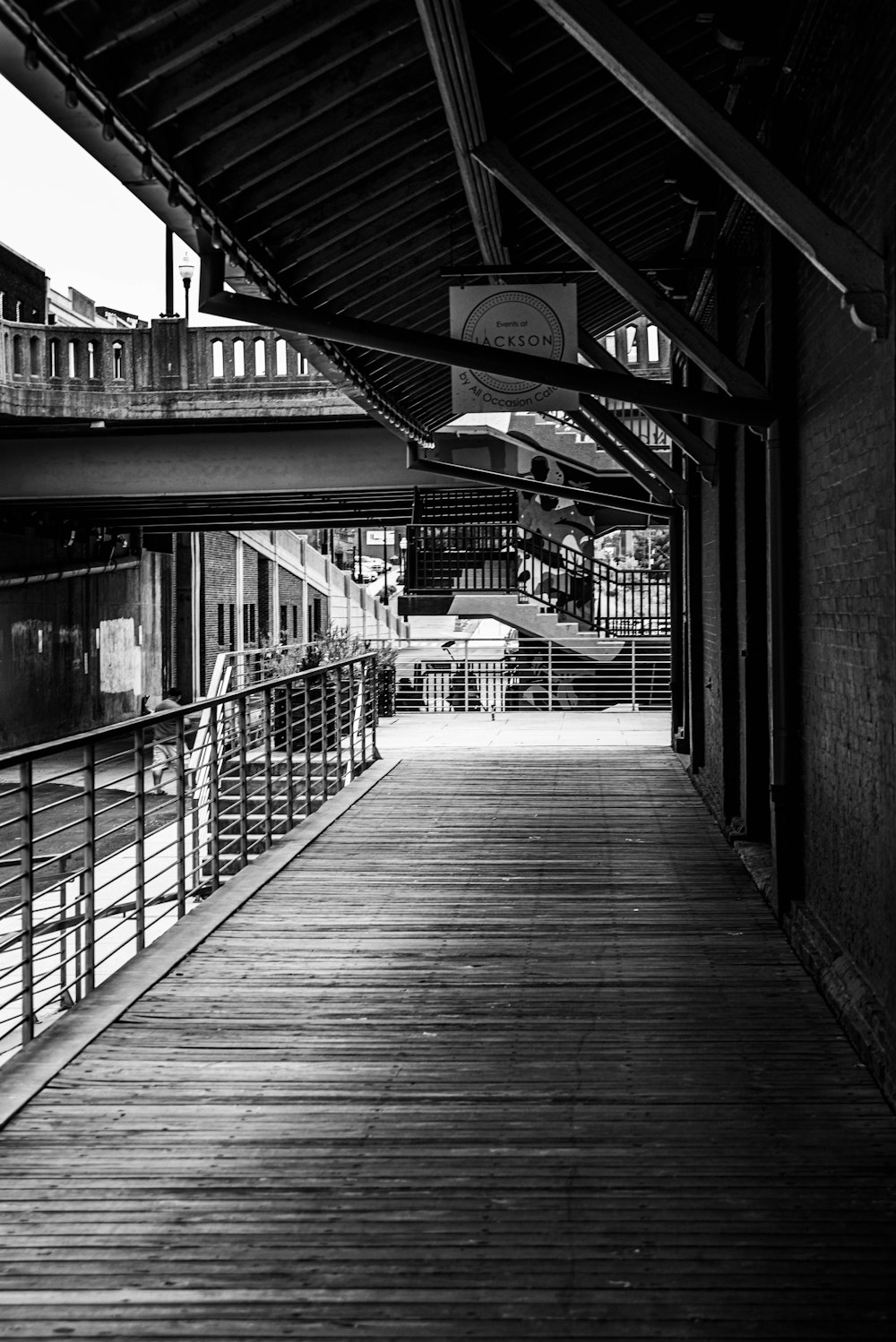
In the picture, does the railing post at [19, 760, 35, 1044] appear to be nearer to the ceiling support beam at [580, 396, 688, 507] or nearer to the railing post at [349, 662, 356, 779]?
the ceiling support beam at [580, 396, 688, 507]

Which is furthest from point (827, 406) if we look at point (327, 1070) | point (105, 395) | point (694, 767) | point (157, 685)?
point (157, 685)

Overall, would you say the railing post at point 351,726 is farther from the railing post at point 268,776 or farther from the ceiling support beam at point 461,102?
the ceiling support beam at point 461,102

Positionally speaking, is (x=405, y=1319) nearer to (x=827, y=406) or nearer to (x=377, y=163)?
(x=827, y=406)

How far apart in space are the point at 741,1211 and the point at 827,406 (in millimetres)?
3609

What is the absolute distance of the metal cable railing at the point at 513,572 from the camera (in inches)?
906

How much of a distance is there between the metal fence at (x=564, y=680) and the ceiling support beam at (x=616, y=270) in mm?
14336

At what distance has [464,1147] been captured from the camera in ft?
14.1

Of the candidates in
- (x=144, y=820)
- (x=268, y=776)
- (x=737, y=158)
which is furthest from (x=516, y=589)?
(x=737, y=158)

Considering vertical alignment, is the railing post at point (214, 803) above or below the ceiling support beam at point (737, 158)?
below

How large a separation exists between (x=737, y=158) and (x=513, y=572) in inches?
730

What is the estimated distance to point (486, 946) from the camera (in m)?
6.87

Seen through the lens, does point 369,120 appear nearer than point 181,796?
Yes

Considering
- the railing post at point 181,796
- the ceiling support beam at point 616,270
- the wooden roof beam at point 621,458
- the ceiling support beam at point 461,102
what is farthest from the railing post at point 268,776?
the wooden roof beam at point 621,458

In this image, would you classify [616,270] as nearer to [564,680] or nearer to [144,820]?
[144,820]
